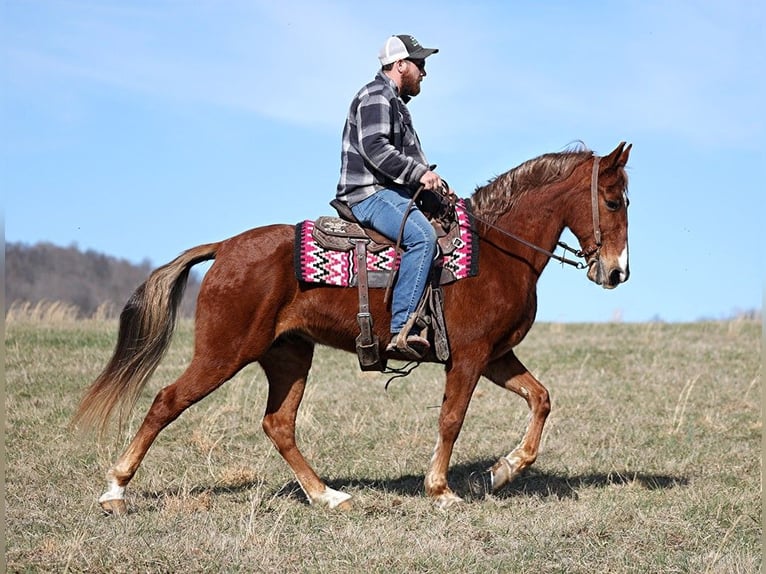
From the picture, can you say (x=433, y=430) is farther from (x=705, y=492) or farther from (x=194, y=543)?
(x=194, y=543)

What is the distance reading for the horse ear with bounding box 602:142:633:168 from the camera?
752cm

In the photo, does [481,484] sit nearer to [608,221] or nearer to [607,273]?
[607,273]

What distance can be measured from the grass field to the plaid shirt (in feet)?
8.10

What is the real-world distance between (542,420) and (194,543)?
3.10 meters

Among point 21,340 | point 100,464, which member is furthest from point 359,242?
point 21,340

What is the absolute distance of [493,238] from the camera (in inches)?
302

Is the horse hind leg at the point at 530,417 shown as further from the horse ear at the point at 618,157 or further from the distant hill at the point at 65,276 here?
the distant hill at the point at 65,276

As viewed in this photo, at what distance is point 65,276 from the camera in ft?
179

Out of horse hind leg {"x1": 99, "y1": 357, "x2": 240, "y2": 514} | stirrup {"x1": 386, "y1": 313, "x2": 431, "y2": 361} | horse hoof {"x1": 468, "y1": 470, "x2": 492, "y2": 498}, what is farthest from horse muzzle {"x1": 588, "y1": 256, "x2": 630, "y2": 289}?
horse hind leg {"x1": 99, "y1": 357, "x2": 240, "y2": 514}

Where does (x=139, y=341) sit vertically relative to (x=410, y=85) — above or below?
below

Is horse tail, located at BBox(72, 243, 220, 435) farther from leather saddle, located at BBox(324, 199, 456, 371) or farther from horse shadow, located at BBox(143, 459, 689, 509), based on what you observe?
leather saddle, located at BBox(324, 199, 456, 371)

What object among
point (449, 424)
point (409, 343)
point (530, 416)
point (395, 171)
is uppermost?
point (395, 171)

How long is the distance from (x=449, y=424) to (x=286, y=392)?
148 centimetres

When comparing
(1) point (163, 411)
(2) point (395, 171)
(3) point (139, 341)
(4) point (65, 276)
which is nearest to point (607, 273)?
(2) point (395, 171)
